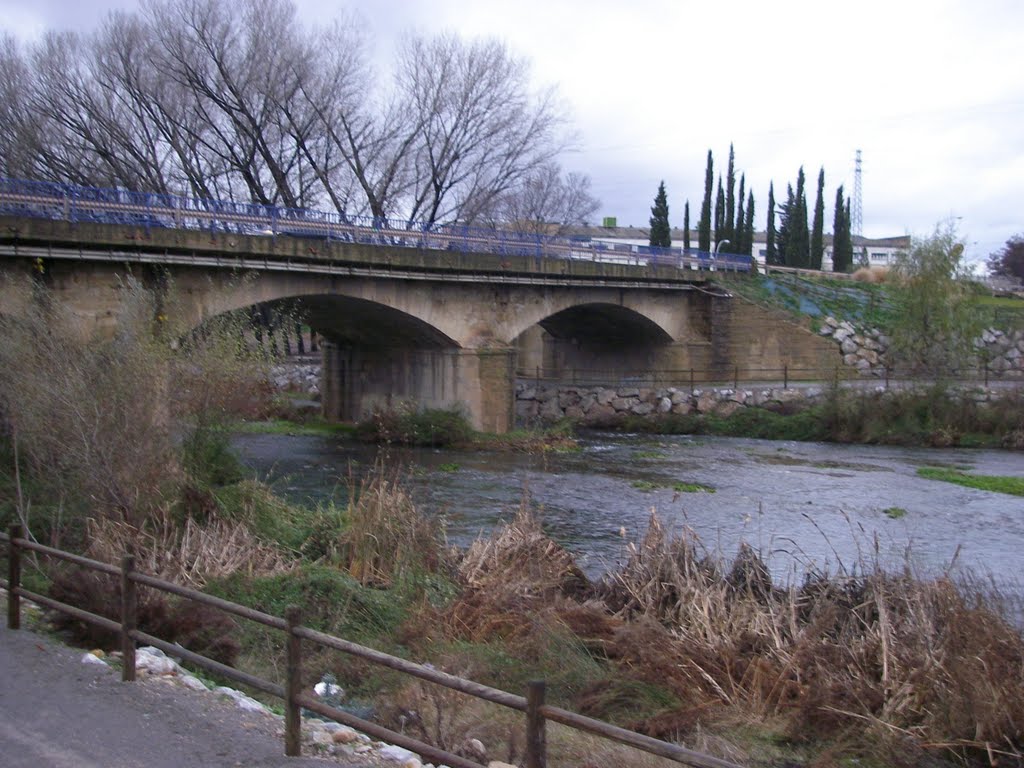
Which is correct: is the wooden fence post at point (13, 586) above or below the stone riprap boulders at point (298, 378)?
below

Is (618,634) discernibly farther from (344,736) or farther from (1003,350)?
(1003,350)

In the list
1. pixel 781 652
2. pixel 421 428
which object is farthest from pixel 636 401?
pixel 781 652

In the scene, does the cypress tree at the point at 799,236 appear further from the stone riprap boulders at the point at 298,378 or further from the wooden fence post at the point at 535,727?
the wooden fence post at the point at 535,727

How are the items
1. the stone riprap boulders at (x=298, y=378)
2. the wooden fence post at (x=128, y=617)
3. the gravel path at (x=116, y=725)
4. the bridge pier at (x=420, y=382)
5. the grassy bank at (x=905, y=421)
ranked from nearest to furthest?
1. the gravel path at (x=116, y=725)
2. the wooden fence post at (x=128, y=617)
3. the grassy bank at (x=905, y=421)
4. the bridge pier at (x=420, y=382)
5. the stone riprap boulders at (x=298, y=378)

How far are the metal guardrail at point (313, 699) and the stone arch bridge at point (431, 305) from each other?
1093cm

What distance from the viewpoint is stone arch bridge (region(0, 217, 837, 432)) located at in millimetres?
23406

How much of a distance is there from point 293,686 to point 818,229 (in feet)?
222

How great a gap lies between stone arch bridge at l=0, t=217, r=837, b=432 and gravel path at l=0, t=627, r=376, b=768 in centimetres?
1110

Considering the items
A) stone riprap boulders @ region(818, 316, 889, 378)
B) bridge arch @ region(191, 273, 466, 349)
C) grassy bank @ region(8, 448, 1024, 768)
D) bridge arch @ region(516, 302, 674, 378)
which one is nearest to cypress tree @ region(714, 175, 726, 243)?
bridge arch @ region(516, 302, 674, 378)

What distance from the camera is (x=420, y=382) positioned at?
34.7 metres

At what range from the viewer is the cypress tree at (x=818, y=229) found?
68.4m

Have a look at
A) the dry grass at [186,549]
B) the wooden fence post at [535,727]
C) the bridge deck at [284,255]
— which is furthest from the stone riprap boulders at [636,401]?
the wooden fence post at [535,727]

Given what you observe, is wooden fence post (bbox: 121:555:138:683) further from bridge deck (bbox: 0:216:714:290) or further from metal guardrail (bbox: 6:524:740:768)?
bridge deck (bbox: 0:216:714:290)

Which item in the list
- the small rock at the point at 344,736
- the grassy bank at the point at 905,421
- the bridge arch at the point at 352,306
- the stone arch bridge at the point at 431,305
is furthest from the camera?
the grassy bank at the point at 905,421
